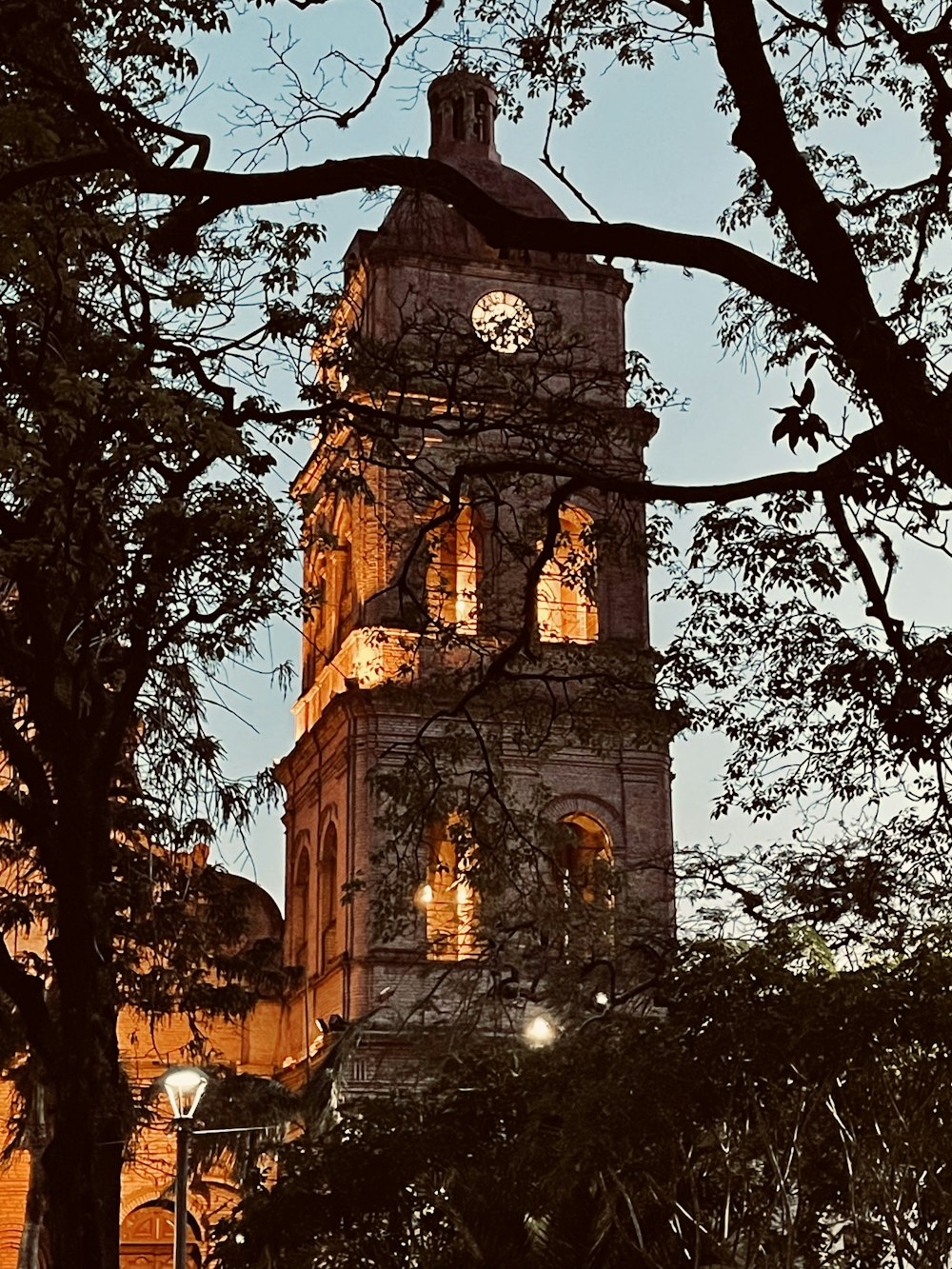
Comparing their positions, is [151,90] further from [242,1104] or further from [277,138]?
[242,1104]

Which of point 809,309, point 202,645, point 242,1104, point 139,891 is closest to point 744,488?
point 809,309

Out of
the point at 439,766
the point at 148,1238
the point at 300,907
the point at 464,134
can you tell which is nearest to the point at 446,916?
the point at 300,907

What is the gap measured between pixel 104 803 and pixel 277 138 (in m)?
4.26

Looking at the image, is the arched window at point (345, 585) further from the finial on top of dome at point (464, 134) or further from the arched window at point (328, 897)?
the finial on top of dome at point (464, 134)

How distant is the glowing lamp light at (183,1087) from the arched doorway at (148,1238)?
62.8ft

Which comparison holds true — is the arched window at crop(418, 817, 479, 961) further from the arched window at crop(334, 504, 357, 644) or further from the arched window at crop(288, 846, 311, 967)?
the arched window at crop(334, 504, 357, 644)

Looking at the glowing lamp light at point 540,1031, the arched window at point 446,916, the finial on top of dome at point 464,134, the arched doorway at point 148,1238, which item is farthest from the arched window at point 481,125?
the glowing lamp light at point 540,1031

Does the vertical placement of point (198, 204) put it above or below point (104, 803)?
above

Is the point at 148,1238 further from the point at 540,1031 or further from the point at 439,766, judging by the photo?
the point at 540,1031

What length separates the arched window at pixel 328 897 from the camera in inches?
1385

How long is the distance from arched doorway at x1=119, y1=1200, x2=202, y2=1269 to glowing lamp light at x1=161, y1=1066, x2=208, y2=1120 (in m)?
19.1

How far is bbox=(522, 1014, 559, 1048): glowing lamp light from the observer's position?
20908mm

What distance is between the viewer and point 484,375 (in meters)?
13.1

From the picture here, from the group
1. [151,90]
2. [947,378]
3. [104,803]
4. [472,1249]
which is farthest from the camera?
[472,1249]
